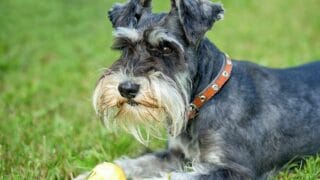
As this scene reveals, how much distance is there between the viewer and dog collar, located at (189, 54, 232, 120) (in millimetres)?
5465

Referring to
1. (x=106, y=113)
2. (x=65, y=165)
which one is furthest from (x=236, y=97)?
(x=65, y=165)

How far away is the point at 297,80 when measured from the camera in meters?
5.98

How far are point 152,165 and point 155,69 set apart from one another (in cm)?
126

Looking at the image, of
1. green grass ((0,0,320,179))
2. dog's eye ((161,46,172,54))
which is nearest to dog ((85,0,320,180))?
dog's eye ((161,46,172,54))

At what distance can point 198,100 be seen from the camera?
5.47 meters

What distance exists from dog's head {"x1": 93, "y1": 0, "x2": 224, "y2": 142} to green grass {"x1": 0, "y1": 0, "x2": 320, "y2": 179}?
0.35 meters

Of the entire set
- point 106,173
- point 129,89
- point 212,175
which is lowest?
point 212,175

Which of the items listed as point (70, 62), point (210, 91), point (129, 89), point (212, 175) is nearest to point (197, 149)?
point (212, 175)

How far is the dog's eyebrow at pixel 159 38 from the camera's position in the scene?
16.9 feet

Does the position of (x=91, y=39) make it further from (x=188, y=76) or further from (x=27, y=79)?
(x=188, y=76)

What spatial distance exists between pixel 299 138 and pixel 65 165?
207 centimetres

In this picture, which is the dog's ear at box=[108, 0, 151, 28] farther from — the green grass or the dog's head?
the green grass

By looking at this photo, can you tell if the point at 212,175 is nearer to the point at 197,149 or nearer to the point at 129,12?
the point at 197,149

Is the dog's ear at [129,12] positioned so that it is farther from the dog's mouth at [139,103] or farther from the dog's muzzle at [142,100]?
the dog's mouth at [139,103]
